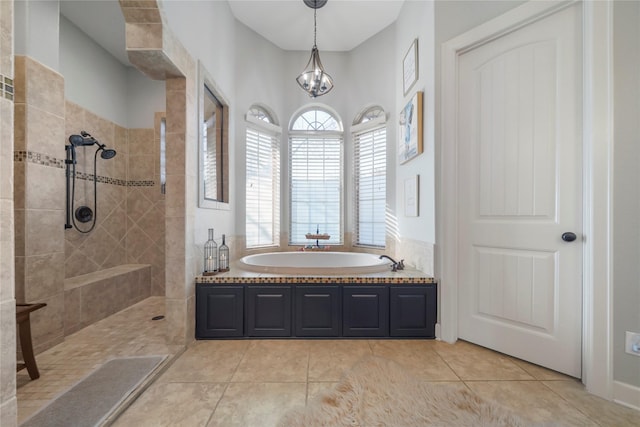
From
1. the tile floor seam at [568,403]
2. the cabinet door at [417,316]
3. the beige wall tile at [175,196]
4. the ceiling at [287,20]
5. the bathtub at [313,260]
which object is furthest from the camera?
the ceiling at [287,20]

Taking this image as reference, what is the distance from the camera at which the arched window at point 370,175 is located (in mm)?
3279

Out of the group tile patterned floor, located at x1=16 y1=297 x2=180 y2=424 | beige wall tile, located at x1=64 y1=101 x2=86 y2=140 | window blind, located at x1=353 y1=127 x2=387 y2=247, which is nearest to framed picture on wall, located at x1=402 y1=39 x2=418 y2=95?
window blind, located at x1=353 y1=127 x2=387 y2=247

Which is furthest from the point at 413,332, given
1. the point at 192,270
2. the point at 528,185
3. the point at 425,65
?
the point at 425,65

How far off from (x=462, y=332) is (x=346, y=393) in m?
1.12

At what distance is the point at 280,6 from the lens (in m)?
2.84

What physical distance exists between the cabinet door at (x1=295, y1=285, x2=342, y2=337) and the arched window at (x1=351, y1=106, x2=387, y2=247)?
138cm

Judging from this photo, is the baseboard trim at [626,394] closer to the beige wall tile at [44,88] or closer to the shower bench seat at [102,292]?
the shower bench seat at [102,292]

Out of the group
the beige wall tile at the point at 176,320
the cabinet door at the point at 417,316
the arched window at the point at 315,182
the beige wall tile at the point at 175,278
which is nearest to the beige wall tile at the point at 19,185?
the beige wall tile at the point at 175,278

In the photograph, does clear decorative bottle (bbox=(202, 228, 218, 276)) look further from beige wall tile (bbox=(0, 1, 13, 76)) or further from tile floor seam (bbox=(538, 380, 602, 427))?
tile floor seam (bbox=(538, 380, 602, 427))

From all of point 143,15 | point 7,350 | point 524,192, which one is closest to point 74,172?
point 143,15

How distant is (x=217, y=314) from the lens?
2.09 meters

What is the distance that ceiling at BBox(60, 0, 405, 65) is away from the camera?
103 inches

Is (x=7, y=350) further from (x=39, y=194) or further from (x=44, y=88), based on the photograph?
(x=44, y=88)

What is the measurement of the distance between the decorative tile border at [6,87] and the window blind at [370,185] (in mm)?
2992
